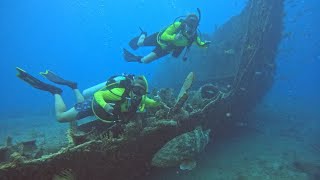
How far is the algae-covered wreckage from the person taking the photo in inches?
196

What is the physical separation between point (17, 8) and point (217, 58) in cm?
7983

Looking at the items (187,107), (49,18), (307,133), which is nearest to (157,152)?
(187,107)

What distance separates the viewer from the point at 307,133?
1302 cm

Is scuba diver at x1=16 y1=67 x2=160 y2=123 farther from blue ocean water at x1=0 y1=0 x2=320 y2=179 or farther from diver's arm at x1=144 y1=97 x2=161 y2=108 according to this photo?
blue ocean water at x1=0 y1=0 x2=320 y2=179

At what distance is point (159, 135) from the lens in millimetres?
6426

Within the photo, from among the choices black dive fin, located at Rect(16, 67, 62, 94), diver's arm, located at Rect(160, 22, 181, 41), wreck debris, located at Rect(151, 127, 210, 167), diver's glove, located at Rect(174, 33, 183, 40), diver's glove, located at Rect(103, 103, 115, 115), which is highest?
diver's arm, located at Rect(160, 22, 181, 41)

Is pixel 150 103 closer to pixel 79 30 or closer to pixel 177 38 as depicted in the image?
pixel 177 38

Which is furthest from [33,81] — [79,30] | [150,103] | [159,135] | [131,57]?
[79,30]

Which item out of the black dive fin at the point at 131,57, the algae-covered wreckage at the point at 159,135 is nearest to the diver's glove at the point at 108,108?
the algae-covered wreckage at the point at 159,135

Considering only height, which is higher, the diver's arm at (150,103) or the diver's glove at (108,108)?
the diver's arm at (150,103)

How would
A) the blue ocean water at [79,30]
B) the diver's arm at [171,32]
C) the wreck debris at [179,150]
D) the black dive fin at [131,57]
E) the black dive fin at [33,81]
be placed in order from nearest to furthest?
1. the wreck debris at [179,150]
2. the black dive fin at [33,81]
3. the diver's arm at [171,32]
4. the black dive fin at [131,57]
5. the blue ocean water at [79,30]

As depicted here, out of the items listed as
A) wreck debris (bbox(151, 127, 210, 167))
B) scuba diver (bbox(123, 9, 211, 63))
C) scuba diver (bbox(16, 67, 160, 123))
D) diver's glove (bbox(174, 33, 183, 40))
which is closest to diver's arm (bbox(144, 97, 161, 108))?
scuba diver (bbox(16, 67, 160, 123))

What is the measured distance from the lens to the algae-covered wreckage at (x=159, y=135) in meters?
4.98

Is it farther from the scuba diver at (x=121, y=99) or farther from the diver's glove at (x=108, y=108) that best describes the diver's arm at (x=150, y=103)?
the diver's glove at (x=108, y=108)
